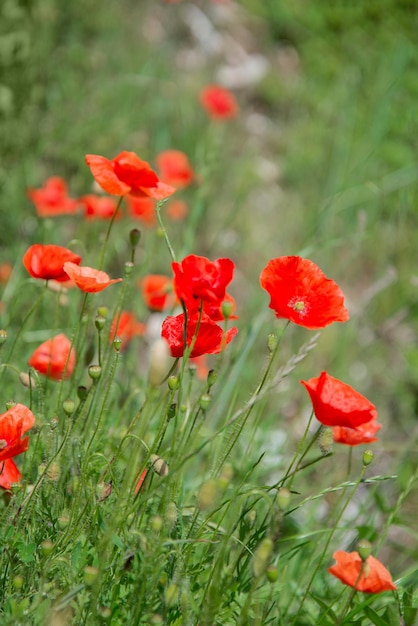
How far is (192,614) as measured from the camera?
1371mm

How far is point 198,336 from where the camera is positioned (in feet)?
4.54

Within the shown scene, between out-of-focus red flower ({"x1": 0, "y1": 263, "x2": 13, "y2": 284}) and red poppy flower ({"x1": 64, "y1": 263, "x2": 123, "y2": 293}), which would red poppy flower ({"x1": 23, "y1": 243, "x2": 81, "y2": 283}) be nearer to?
red poppy flower ({"x1": 64, "y1": 263, "x2": 123, "y2": 293})

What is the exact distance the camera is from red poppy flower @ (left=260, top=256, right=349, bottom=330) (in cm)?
142

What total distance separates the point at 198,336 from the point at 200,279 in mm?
106

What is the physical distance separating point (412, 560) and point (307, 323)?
152 cm

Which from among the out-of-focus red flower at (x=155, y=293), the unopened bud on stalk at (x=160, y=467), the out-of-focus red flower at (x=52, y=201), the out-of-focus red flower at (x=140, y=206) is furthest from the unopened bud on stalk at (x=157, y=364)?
the out-of-focus red flower at (x=140, y=206)

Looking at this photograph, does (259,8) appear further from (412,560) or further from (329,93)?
(412,560)

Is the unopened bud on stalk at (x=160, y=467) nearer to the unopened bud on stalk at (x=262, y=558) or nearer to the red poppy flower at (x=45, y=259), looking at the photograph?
the unopened bud on stalk at (x=262, y=558)

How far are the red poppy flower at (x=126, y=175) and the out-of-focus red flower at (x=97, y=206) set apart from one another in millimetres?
640

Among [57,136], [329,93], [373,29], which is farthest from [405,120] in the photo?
[57,136]

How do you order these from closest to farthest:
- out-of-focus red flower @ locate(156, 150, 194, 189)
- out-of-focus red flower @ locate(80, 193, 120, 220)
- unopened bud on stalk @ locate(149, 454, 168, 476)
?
unopened bud on stalk @ locate(149, 454, 168, 476) < out-of-focus red flower @ locate(80, 193, 120, 220) < out-of-focus red flower @ locate(156, 150, 194, 189)

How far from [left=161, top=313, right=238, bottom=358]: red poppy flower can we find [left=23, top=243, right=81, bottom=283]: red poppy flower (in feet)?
0.94

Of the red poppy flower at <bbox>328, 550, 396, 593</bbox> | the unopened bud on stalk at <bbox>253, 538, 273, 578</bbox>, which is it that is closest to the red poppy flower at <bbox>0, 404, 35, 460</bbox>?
the unopened bud on stalk at <bbox>253, 538, 273, 578</bbox>

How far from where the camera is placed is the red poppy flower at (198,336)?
138cm
